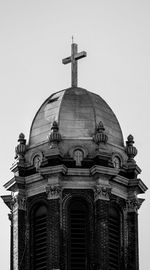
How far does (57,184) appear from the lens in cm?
12925

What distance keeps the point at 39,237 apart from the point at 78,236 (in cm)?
213

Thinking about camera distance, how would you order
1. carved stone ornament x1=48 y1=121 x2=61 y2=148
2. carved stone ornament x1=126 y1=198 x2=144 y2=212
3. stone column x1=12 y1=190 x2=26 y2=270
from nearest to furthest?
stone column x1=12 y1=190 x2=26 y2=270 → carved stone ornament x1=48 y1=121 x2=61 y2=148 → carved stone ornament x1=126 y1=198 x2=144 y2=212

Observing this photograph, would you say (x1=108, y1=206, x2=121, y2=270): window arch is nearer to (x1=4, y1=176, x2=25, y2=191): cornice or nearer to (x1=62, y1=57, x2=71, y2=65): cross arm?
(x1=4, y1=176, x2=25, y2=191): cornice

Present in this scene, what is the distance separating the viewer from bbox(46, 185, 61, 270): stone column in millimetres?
127500

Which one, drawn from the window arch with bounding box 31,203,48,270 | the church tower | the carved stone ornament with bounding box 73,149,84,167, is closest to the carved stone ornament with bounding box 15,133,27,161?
the church tower

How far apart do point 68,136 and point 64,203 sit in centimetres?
394

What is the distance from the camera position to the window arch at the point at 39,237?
129m

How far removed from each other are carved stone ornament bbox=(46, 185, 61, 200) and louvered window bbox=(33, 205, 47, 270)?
1.00 m

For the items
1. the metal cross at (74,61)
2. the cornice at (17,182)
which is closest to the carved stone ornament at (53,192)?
the cornice at (17,182)

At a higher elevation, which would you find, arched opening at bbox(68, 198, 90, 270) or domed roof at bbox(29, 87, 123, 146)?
domed roof at bbox(29, 87, 123, 146)

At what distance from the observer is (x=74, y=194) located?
12950cm

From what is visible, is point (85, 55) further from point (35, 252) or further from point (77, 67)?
point (35, 252)

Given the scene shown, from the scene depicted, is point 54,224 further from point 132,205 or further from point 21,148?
point 21,148

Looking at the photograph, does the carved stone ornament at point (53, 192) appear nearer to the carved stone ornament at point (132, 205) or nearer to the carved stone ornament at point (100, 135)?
the carved stone ornament at point (100, 135)
